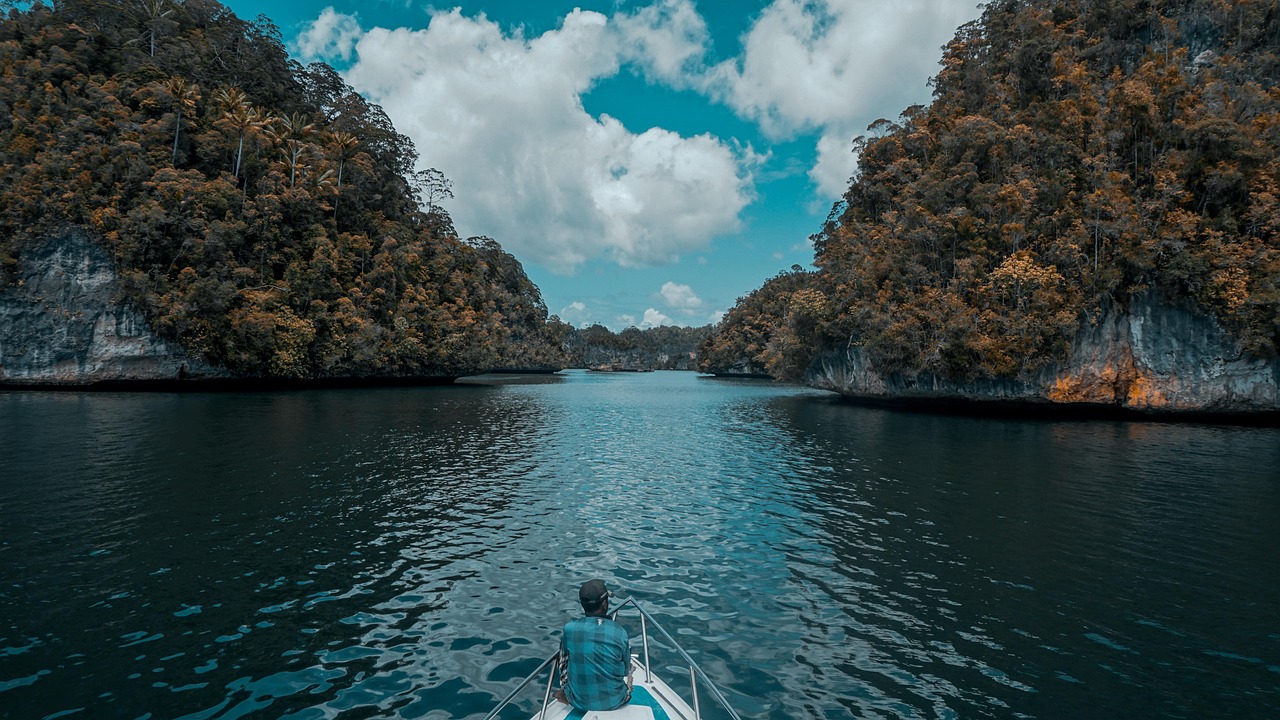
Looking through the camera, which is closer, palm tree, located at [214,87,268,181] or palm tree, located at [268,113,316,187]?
palm tree, located at [214,87,268,181]

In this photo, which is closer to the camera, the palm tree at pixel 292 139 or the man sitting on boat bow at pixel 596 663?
the man sitting on boat bow at pixel 596 663

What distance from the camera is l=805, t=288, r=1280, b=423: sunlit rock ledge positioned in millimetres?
33000

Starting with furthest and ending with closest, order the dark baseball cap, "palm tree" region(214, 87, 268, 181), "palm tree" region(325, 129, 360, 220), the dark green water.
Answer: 1. "palm tree" region(325, 129, 360, 220)
2. "palm tree" region(214, 87, 268, 181)
3. the dark green water
4. the dark baseball cap

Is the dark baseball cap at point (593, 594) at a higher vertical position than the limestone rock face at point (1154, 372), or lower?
lower

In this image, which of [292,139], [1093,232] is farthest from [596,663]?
[292,139]

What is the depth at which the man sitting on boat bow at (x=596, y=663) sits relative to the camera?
5590mm

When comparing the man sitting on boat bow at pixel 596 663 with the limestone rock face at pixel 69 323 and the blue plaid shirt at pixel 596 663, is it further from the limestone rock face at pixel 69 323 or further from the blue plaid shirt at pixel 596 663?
the limestone rock face at pixel 69 323

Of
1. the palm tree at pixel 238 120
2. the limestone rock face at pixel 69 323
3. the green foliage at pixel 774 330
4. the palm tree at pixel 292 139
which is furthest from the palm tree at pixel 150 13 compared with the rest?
the green foliage at pixel 774 330

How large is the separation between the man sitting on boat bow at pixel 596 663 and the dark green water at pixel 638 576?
1872 millimetres

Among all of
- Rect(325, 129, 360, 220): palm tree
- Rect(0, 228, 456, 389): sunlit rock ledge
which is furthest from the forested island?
Rect(0, 228, 456, 389): sunlit rock ledge

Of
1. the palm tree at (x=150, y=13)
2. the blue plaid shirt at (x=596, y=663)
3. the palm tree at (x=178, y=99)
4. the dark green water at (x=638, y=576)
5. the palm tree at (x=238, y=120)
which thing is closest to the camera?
the blue plaid shirt at (x=596, y=663)

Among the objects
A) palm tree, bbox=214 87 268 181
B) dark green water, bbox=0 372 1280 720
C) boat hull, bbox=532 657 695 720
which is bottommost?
dark green water, bbox=0 372 1280 720

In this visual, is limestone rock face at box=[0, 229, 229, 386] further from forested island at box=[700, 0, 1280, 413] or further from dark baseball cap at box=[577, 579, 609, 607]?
forested island at box=[700, 0, 1280, 413]

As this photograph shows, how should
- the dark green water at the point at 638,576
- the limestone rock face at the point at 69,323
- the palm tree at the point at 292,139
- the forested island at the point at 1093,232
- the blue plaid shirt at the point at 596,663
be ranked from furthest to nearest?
1. the palm tree at the point at 292,139
2. the limestone rock face at the point at 69,323
3. the forested island at the point at 1093,232
4. the dark green water at the point at 638,576
5. the blue plaid shirt at the point at 596,663
